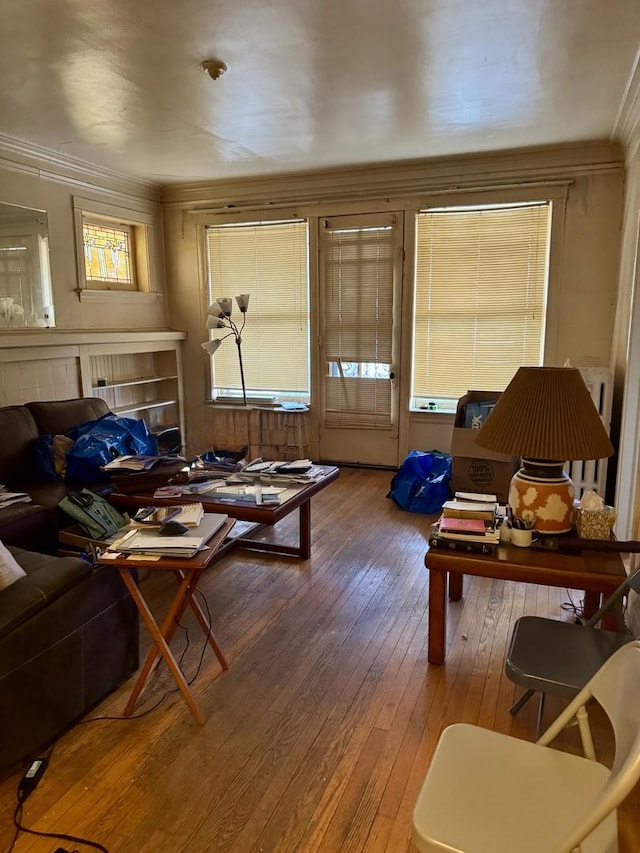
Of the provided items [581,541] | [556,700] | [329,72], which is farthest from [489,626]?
[329,72]

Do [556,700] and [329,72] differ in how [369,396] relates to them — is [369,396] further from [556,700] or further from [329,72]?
[556,700]

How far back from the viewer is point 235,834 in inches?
62.2

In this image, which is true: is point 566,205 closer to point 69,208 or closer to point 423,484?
point 423,484

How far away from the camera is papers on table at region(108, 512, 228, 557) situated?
192cm

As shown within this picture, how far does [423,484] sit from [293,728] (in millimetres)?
2619

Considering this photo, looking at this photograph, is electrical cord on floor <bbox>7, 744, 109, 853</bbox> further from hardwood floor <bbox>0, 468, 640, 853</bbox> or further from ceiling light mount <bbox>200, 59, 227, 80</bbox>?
ceiling light mount <bbox>200, 59, 227, 80</bbox>

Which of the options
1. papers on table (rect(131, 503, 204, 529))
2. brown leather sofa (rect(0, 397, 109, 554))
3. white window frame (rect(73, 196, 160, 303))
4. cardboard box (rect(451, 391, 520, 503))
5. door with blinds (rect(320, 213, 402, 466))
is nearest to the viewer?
papers on table (rect(131, 503, 204, 529))

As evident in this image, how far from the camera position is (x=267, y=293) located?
5645 millimetres

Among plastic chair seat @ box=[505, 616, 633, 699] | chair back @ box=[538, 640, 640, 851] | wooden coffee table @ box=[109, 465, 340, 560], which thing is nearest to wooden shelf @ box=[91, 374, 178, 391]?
wooden coffee table @ box=[109, 465, 340, 560]

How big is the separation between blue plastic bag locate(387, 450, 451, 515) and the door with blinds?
84 centimetres

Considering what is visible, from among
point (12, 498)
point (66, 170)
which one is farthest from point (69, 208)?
point (12, 498)

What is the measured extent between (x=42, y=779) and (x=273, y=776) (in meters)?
0.72

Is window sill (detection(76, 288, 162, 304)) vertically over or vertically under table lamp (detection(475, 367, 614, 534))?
over

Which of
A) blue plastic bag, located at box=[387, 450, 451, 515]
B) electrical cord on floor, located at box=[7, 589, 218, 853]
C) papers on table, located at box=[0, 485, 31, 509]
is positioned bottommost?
electrical cord on floor, located at box=[7, 589, 218, 853]
